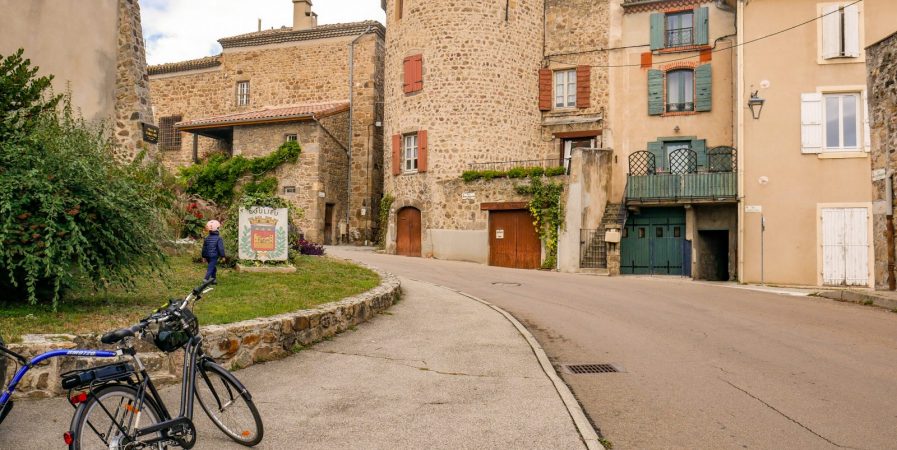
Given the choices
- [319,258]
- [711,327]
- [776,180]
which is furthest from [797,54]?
[319,258]

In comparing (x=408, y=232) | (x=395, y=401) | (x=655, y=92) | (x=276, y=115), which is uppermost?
(x=655, y=92)

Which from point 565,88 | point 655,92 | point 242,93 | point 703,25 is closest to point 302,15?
point 242,93

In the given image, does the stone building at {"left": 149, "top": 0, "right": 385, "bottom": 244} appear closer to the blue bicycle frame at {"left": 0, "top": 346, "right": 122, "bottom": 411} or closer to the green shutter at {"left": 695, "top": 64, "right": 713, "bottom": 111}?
the green shutter at {"left": 695, "top": 64, "right": 713, "bottom": 111}

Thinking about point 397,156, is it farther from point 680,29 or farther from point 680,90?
point 680,29

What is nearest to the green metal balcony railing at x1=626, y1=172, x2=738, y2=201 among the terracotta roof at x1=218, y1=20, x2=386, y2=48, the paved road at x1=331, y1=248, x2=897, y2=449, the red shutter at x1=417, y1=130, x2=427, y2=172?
the paved road at x1=331, y1=248, x2=897, y2=449

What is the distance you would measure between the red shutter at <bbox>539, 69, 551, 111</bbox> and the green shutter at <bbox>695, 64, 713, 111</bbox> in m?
5.82

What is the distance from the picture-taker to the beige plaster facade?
19.6 metres

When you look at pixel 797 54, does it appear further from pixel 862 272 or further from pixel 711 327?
pixel 711 327

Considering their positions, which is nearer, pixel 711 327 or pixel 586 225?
pixel 711 327

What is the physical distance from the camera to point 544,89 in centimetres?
2706

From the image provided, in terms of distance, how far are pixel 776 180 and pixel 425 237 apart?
12594mm

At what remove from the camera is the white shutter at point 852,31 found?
65.1ft

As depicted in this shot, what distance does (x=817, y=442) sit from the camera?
15.6 feet

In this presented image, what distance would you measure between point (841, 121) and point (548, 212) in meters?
9.44
